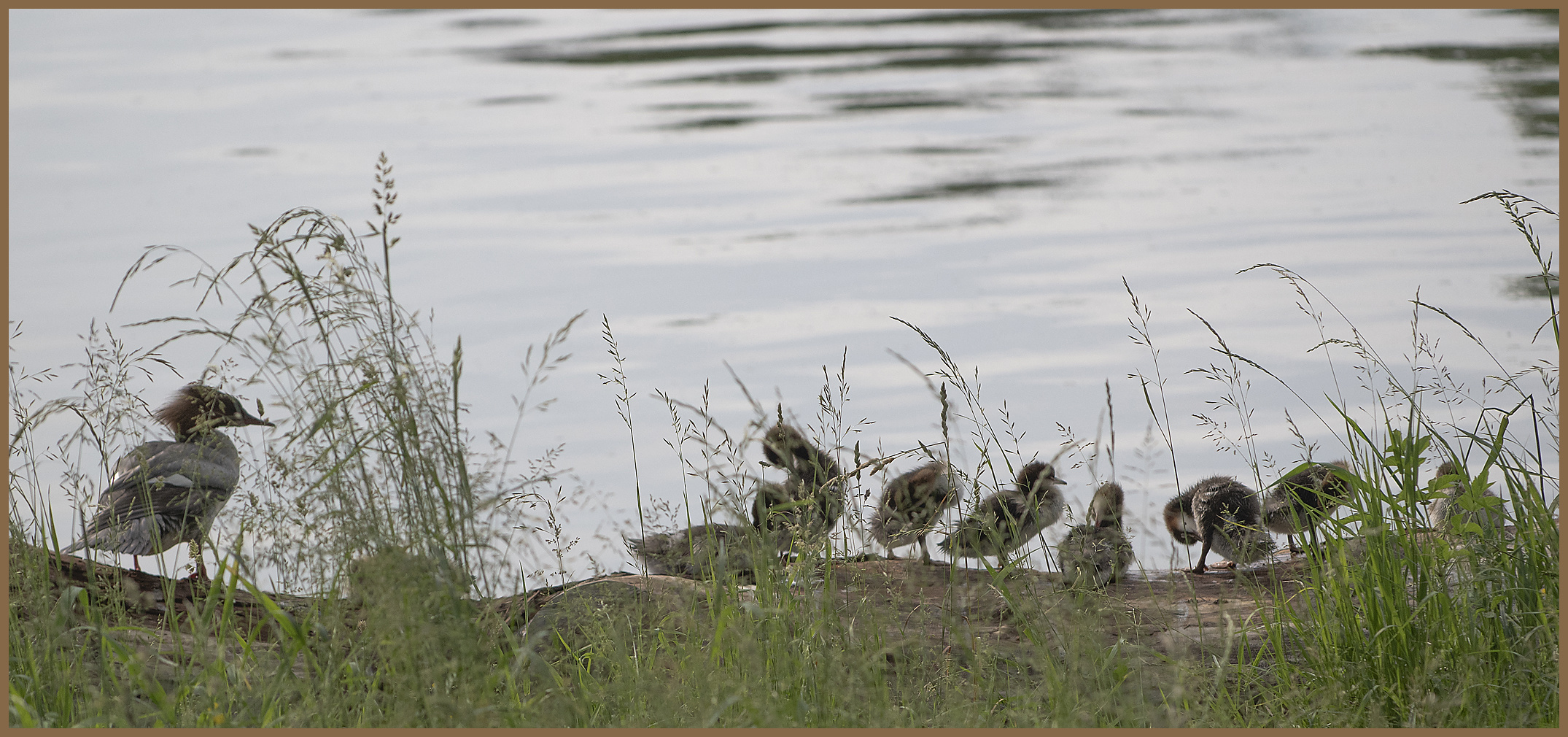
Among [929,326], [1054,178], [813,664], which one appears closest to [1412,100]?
[1054,178]

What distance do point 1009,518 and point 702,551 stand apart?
1.60 metres

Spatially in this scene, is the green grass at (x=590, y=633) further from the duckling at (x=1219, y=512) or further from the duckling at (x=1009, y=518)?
the duckling at (x=1219, y=512)

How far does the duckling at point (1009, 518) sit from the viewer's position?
4.15m

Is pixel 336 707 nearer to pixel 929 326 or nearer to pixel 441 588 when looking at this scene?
pixel 441 588

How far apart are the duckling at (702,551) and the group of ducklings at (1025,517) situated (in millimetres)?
16

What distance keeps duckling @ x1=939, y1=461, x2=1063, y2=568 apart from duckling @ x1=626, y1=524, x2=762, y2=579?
71cm

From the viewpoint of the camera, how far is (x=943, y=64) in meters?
20.0

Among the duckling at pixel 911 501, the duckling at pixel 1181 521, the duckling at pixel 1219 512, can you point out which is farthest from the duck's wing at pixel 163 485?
the duckling at pixel 1181 521

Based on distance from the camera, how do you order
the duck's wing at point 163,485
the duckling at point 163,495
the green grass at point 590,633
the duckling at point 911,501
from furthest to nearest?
1. the duckling at point 911,501
2. the duck's wing at point 163,485
3. the duckling at point 163,495
4. the green grass at point 590,633

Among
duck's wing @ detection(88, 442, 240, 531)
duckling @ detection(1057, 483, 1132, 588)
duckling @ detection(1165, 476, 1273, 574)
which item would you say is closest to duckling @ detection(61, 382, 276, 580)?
duck's wing @ detection(88, 442, 240, 531)

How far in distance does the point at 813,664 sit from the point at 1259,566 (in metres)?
3.53

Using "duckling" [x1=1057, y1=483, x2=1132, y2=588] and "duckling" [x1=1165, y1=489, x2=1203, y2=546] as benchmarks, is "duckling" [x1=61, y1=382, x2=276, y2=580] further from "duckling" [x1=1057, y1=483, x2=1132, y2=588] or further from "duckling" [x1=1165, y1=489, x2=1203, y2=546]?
"duckling" [x1=1165, y1=489, x2=1203, y2=546]

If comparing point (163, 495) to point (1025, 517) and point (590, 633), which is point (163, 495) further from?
point (1025, 517)

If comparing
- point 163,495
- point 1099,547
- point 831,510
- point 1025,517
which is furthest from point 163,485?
point 1099,547
